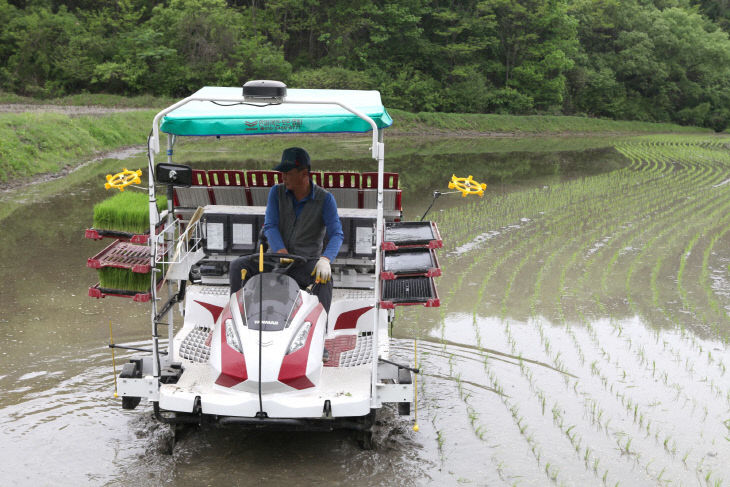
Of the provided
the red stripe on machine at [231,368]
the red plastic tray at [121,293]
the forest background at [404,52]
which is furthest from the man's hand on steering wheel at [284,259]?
the forest background at [404,52]

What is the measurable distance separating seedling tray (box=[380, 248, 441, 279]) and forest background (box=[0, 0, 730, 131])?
39.0 metres

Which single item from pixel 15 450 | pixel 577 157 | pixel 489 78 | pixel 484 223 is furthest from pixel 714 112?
pixel 15 450

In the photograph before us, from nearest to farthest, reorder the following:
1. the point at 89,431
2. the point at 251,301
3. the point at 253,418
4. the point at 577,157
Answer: the point at 253,418 < the point at 251,301 < the point at 89,431 < the point at 577,157

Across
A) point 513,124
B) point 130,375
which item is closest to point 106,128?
point 130,375

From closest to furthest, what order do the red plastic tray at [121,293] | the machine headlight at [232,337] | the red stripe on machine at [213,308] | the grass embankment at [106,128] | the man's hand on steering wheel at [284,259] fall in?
the machine headlight at [232,337]
the red plastic tray at [121,293]
the man's hand on steering wheel at [284,259]
the red stripe on machine at [213,308]
the grass embankment at [106,128]

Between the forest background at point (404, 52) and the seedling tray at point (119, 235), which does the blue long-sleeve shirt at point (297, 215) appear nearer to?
the seedling tray at point (119, 235)

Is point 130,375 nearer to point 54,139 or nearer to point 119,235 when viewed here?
point 119,235

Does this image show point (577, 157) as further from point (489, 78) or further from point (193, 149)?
point (489, 78)

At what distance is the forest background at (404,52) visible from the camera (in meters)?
43.4

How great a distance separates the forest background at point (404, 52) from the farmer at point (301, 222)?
39120 millimetres

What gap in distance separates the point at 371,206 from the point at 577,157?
25.6 metres

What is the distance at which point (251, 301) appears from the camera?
5.47 meters

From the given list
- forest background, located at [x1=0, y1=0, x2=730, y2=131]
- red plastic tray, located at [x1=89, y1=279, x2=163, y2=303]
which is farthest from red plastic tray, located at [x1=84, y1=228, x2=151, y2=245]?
forest background, located at [x1=0, y1=0, x2=730, y2=131]

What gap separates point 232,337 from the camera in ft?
17.6
